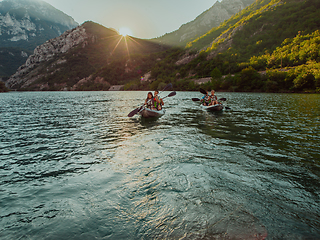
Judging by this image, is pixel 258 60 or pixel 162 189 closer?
pixel 162 189

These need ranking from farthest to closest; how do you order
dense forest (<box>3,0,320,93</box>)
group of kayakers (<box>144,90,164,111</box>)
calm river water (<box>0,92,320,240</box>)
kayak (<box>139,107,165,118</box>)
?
dense forest (<box>3,0,320,93</box>), group of kayakers (<box>144,90,164,111</box>), kayak (<box>139,107,165,118</box>), calm river water (<box>0,92,320,240</box>)

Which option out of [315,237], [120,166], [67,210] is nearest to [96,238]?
[67,210]

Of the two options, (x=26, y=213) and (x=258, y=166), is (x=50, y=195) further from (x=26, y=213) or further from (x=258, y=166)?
(x=258, y=166)

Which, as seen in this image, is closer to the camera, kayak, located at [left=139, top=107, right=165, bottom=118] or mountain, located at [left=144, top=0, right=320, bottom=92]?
kayak, located at [left=139, top=107, right=165, bottom=118]

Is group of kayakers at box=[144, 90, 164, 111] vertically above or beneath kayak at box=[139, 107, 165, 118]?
above

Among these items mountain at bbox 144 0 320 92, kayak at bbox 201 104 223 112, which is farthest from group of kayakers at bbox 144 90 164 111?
mountain at bbox 144 0 320 92

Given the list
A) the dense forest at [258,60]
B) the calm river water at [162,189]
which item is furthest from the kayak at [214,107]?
the dense forest at [258,60]

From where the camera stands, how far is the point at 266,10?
156 m

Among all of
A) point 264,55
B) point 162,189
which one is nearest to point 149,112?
point 162,189

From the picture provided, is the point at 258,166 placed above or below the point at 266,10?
below

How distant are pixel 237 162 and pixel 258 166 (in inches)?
28.7

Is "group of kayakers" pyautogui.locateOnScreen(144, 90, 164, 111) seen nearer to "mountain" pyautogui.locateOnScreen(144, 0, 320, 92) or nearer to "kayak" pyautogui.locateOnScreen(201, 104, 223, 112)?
"kayak" pyautogui.locateOnScreen(201, 104, 223, 112)

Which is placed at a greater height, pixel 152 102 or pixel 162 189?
pixel 152 102

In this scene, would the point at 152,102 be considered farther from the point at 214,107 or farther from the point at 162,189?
the point at 162,189
